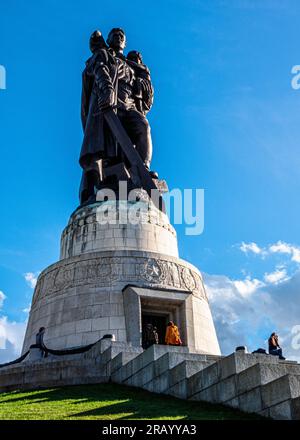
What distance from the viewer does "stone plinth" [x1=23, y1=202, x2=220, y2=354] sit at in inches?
837

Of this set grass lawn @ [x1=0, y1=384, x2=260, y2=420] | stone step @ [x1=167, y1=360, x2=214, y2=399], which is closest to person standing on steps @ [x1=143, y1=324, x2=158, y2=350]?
grass lawn @ [x1=0, y1=384, x2=260, y2=420]

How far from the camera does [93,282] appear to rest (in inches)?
875

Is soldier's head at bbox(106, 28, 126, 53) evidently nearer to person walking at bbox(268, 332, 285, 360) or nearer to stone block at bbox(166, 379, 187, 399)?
person walking at bbox(268, 332, 285, 360)

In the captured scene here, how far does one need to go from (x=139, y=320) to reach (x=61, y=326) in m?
3.01

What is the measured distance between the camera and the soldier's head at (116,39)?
30703 millimetres

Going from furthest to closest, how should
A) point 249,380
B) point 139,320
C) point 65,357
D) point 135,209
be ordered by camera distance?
1. point 135,209
2. point 139,320
3. point 65,357
4. point 249,380

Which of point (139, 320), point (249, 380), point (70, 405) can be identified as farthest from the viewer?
point (139, 320)

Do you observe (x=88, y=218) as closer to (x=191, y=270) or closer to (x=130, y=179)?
(x=130, y=179)

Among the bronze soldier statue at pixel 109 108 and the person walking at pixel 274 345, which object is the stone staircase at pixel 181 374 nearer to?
the person walking at pixel 274 345

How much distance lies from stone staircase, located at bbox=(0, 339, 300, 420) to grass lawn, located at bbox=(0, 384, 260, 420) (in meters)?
0.28

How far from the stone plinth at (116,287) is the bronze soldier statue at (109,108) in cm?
244

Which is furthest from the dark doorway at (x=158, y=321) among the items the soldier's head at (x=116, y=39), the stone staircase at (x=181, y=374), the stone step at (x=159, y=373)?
the soldier's head at (x=116, y=39)

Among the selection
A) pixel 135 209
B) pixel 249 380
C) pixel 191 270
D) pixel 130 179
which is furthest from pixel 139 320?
pixel 249 380

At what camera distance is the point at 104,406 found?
461 inches
